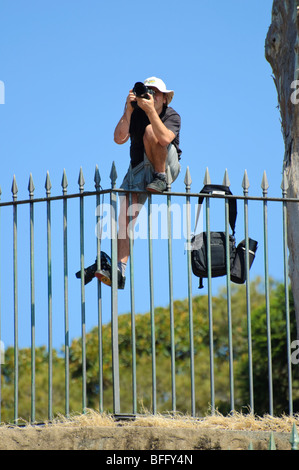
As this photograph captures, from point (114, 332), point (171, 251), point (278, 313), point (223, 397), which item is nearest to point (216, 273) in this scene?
point (171, 251)

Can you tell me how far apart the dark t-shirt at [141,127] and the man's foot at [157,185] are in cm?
38

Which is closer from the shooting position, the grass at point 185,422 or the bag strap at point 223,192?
the grass at point 185,422

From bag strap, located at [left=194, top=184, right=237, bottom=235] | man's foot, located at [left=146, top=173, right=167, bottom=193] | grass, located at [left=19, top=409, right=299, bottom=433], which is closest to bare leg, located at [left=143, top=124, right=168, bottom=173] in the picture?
man's foot, located at [left=146, top=173, right=167, bottom=193]

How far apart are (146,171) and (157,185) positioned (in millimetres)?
322

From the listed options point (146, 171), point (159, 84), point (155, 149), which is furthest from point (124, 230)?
point (159, 84)

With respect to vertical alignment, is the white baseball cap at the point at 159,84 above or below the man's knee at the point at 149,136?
above

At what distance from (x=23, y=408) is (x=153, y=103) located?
1453cm

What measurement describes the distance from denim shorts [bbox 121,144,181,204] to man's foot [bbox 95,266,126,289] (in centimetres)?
61

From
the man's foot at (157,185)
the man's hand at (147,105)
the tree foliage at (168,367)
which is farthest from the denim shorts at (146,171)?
the tree foliage at (168,367)

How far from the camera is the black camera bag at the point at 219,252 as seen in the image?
21.6ft

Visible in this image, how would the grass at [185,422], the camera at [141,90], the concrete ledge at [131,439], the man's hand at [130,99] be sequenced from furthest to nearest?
the man's hand at [130,99], the camera at [141,90], the grass at [185,422], the concrete ledge at [131,439]

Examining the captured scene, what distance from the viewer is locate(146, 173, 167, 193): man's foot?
21.0ft

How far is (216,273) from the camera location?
6.63 metres

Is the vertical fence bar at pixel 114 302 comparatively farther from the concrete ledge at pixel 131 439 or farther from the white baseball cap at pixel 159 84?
the white baseball cap at pixel 159 84
